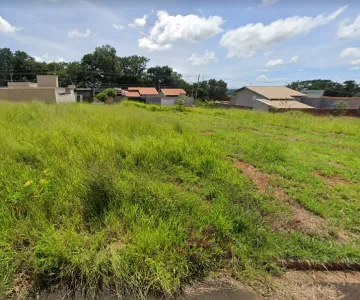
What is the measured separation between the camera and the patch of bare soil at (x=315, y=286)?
5.31ft

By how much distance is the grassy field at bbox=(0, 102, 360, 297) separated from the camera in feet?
5.46

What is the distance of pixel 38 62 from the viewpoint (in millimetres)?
43312

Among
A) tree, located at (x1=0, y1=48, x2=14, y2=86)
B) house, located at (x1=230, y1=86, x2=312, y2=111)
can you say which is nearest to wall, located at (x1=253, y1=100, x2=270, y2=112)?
house, located at (x1=230, y1=86, x2=312, y2=111)

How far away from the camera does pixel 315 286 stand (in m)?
1.70

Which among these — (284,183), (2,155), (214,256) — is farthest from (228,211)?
(2,155)

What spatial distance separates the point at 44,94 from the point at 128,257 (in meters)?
21.1

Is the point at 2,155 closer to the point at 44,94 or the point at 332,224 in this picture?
the point at 332,224

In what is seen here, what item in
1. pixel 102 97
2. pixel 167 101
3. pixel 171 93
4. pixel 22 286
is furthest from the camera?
pixel 171 93

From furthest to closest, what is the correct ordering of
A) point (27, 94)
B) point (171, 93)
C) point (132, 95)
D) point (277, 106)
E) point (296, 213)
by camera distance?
1. point (171, 93)
2. point (132, 95)
3. point (277, 106)
4. point (27, 94)
5. point (296, 213)

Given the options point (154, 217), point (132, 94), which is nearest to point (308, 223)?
point (154, 217)

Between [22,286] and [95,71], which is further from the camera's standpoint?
[95,71]

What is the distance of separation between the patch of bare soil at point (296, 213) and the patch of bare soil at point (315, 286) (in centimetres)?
46

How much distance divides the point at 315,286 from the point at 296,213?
950 millimetres

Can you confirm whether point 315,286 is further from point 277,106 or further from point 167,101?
point 167,101
